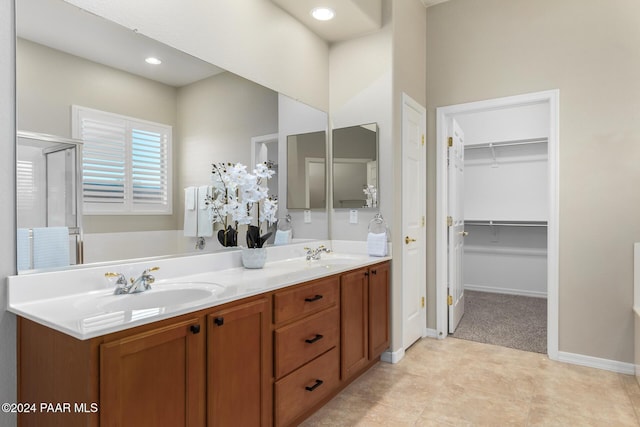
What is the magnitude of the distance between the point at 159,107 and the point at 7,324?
1157mm

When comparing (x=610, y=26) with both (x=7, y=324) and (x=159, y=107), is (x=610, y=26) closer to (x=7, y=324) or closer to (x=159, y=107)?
(x=159, y=107)

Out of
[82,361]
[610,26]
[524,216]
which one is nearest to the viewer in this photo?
[82,361]

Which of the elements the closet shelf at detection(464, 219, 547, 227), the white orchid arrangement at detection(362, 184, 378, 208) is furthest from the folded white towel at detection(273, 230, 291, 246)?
the closet shelf at detection(464, 219, 547, 227)

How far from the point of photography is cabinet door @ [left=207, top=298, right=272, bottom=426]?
4.75 ft

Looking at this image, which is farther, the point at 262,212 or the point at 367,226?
the point at 367,226

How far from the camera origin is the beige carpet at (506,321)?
3.38 metres

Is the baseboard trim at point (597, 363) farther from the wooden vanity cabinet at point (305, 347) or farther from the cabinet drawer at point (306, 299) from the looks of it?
the cabinet drawer at point (306, 299)

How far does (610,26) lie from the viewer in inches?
108

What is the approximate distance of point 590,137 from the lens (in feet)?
9.22

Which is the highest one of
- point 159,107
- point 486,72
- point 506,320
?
point 486,72

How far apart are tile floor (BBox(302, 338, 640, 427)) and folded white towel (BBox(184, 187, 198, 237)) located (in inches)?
49.1

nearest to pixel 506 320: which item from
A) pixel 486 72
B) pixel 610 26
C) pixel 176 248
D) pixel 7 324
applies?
pixel 486 72

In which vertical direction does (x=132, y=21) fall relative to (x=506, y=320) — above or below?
above

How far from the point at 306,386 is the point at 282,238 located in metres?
1.08
